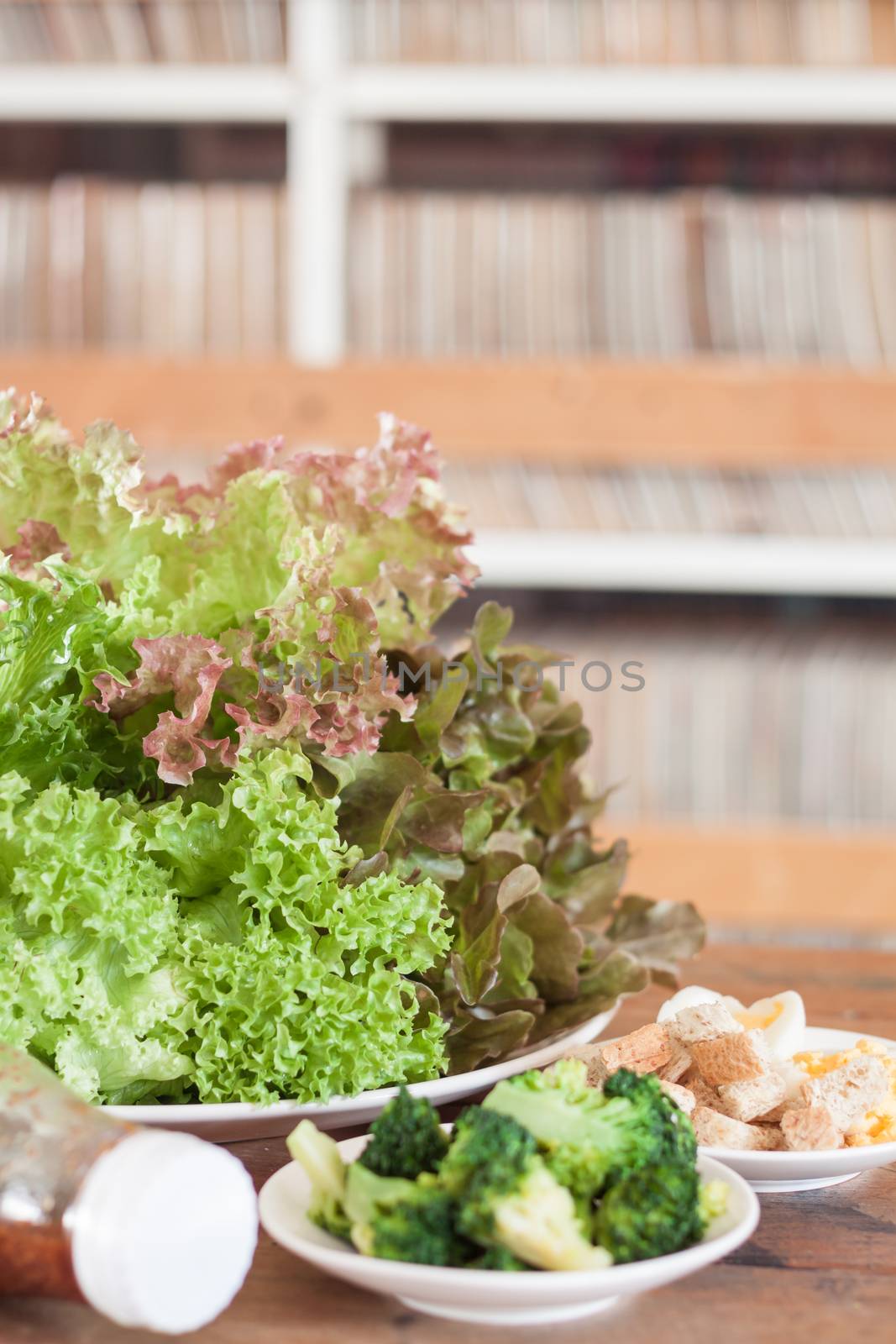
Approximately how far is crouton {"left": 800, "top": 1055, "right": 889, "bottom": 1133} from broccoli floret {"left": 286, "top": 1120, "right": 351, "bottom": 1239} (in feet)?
1.04

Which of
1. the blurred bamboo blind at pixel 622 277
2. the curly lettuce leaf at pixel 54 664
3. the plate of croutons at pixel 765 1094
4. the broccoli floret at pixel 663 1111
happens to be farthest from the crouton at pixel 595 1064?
the blurred bamboo blind at pixel 622 277

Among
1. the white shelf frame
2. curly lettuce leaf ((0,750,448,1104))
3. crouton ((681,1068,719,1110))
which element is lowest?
crouton ((681,1068,719,1110))

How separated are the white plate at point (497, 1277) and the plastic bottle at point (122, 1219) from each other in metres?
0.05

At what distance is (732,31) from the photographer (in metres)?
2.49

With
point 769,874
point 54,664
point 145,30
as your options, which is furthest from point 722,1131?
point 145,30

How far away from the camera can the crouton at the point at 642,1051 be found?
0.89m

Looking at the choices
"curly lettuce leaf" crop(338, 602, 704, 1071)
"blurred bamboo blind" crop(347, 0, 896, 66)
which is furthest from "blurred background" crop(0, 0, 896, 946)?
"curly lettuce leaf" crop(338, 602, 704, 1071)

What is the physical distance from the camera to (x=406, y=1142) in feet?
2.21

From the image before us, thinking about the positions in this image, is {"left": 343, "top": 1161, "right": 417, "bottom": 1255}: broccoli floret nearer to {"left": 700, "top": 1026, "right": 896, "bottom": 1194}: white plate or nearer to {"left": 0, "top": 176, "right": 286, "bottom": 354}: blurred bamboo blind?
{"left": 700, "top": 1026, "right": 896, "bottom": 1194}: white plate

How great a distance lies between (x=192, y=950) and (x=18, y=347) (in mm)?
1966

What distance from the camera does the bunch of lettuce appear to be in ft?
2.84

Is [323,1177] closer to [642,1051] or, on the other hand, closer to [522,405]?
[642,1051]

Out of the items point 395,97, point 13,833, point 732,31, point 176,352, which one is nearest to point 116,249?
point 176,352

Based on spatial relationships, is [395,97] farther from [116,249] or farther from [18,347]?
[18,347]
